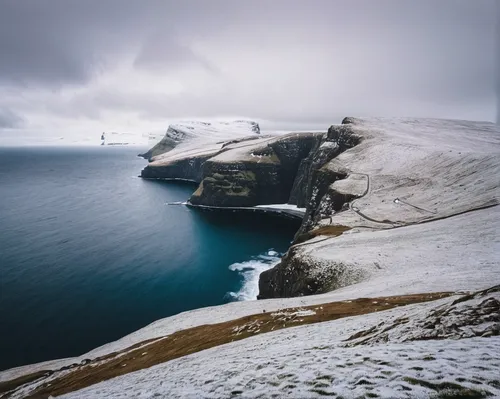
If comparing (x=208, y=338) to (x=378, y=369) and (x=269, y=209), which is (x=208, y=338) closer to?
(x=378, y=369)

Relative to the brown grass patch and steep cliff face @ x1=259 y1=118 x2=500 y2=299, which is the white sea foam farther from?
the brown grass patch

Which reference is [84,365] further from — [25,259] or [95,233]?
[95,233]

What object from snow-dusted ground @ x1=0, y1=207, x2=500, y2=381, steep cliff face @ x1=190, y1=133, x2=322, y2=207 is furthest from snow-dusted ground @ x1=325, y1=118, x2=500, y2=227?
steep cliff face @ x1=190, y1=133, x2=322, y2=207

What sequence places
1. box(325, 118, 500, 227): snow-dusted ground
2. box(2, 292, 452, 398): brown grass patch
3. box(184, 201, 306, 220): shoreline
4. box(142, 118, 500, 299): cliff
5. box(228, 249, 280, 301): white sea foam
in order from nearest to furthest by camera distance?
box(2, 292, 452, 398): brown grass patch → box(142, 118, 500, 299): cliff → box(325, 118, 500, 227): snow-dusted ground → box(228, 249, 280, 301): white sea foam → box(184, 201, 306, 220): shoreline

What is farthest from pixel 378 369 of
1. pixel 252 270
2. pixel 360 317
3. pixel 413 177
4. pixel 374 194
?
pixel 413 177

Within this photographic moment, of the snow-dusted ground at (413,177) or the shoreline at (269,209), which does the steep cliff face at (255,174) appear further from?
the snow-dusted ground at (413,177)

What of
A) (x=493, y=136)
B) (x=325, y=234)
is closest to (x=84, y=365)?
(x=325, y=234)

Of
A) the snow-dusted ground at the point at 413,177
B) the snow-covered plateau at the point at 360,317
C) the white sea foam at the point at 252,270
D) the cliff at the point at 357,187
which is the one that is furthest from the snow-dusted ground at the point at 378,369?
the snow-dusted ground at the point at 413,177
